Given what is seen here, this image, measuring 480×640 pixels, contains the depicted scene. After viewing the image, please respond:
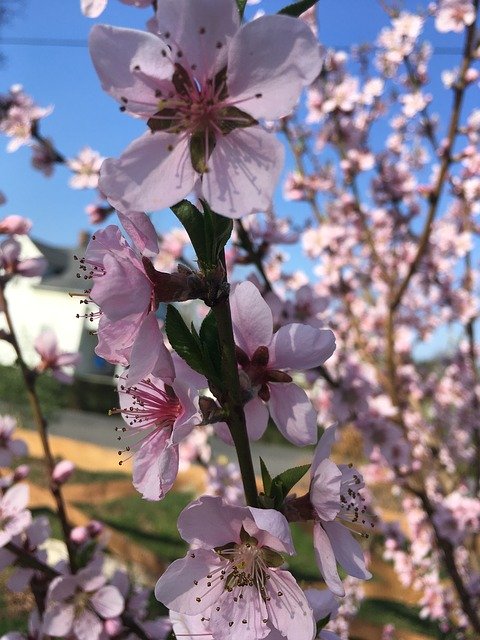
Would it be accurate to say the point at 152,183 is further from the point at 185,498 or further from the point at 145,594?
the point at 185,498

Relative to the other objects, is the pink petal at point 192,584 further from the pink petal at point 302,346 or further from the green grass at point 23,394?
the green grass at point 23,394

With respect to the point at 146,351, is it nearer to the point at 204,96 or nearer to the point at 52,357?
the point at 204,96

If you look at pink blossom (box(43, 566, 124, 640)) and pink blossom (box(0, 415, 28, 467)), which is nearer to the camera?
pink blossom (box(43, 566, 124, 640))

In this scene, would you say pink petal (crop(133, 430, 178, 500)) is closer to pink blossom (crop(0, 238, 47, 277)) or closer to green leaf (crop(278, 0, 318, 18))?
green leaf (crop(278, 0, 318, 18))

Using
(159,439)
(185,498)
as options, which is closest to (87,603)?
(159,439)

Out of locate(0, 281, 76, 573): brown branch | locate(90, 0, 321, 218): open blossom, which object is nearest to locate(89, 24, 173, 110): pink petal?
locate(90, 0, 321, 218): open blossom

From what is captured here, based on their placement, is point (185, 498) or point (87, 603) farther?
point (185, 498)
